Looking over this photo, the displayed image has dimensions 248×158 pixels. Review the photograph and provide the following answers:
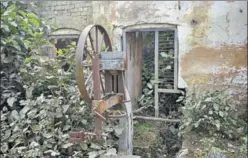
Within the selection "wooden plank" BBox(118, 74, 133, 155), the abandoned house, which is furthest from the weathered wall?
"wooden plank" BBox(118, 74, 133, 155)

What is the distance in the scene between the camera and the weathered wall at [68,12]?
19.2ft

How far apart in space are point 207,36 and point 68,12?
9.66 feet

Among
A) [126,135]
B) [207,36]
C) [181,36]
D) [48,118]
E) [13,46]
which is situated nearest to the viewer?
[126,135]

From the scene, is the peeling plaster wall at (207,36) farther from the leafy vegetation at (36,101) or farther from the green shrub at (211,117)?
the leafy vegetation at (36,101)

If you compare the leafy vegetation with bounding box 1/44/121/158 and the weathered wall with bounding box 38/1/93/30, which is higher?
the weathered wall with bounding box 38/1/93/30

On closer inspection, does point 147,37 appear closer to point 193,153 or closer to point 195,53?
point 195,53

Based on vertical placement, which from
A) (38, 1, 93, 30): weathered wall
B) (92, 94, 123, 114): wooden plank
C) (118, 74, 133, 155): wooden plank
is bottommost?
(118, 74, 133, 155): wooden plank

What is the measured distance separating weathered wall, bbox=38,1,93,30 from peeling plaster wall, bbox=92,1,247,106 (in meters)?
1.03

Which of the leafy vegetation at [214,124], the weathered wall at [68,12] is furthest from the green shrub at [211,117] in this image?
the weathered wall at [68,12]

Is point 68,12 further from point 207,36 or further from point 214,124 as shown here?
point 214,124

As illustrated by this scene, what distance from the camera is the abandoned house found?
4.79 meters

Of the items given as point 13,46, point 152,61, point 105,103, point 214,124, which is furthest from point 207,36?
point 13,46

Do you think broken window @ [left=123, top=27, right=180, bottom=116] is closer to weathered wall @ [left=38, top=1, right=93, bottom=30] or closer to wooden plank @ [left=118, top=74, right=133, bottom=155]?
weathered wall @ [left=38, top=1, right=93, bottom=30]

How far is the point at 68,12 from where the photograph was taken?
237 inches
